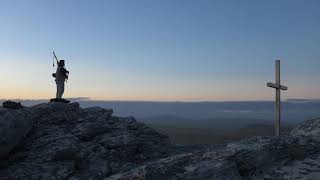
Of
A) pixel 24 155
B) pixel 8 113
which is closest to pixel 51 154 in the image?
pixel 24 155

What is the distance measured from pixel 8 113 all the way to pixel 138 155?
616 cm

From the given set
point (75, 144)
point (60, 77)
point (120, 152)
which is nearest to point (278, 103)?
point (120, 152)

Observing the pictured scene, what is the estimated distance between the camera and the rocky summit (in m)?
9.21

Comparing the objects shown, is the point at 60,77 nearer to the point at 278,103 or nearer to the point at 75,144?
the point at 75,144

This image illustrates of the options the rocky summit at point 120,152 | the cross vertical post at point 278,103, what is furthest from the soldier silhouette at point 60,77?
the cross vertical post at point 278,103

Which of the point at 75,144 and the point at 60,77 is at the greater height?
the point at 60,77

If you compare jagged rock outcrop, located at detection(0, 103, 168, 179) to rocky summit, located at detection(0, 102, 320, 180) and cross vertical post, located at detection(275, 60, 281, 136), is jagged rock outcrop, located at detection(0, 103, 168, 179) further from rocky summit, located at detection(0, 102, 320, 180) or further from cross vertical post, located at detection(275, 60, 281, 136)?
cross vertical post, located at detection(275, 60, 281, 136)

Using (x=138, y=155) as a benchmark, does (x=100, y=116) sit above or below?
above

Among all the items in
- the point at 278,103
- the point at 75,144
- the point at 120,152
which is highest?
the point at 278,103

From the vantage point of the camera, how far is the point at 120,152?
65.6ft

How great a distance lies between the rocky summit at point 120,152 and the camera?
9211 millimetres

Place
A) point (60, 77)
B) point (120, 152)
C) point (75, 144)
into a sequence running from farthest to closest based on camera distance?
point (60, 77)
point (120, 152)
point (75, 144)

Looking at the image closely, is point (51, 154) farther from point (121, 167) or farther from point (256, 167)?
point (256, 167)

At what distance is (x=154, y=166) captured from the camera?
9.42 m
